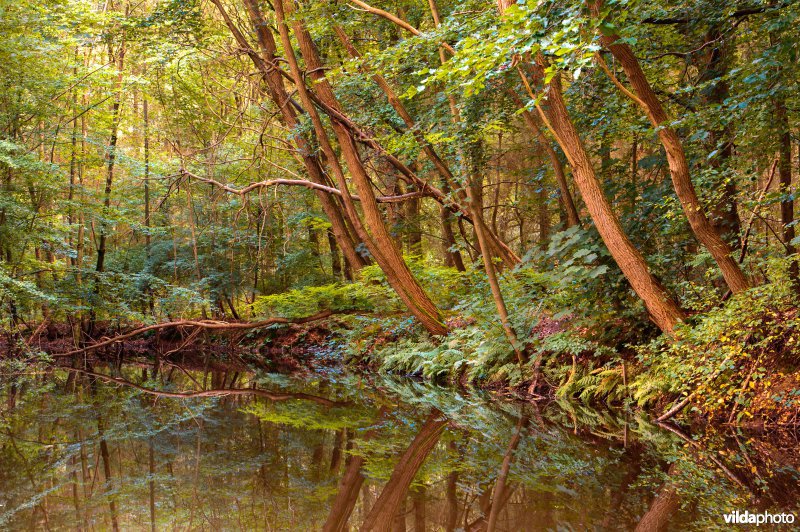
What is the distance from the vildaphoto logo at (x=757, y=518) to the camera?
3158mm

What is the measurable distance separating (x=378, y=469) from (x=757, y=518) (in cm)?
251

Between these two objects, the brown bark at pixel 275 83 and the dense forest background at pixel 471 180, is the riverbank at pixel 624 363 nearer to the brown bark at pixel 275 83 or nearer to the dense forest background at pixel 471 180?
the dense forest background at pixel 471 180

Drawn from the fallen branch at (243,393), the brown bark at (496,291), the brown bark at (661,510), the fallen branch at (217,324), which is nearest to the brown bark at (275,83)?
the fallen branch at (217,324)

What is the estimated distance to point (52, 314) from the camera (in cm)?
1623

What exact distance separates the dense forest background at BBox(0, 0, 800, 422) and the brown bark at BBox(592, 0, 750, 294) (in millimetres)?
27

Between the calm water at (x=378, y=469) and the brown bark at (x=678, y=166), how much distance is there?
1.71 m

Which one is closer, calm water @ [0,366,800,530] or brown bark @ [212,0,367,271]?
calm water @ [0,366,800,530]

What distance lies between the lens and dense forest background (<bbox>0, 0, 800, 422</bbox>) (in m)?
5.66

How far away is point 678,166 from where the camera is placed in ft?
19.3

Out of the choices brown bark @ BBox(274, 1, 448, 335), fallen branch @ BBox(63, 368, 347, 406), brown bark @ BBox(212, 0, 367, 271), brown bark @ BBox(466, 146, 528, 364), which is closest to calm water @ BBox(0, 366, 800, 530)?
fallen branch @ BBox(63, 368, 347, 406)

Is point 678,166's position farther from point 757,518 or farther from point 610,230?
point 757,518

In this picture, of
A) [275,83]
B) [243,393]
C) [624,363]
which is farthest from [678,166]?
[275,83]

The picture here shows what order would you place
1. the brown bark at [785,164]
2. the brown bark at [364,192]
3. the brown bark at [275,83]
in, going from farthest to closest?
the brown bark at [275,83] → the brown bark at [364,192] → the brown bark at [785,164]

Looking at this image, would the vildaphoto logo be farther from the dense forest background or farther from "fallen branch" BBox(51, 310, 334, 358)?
"fallen branch" BBox(51, 310, 334, 358)
